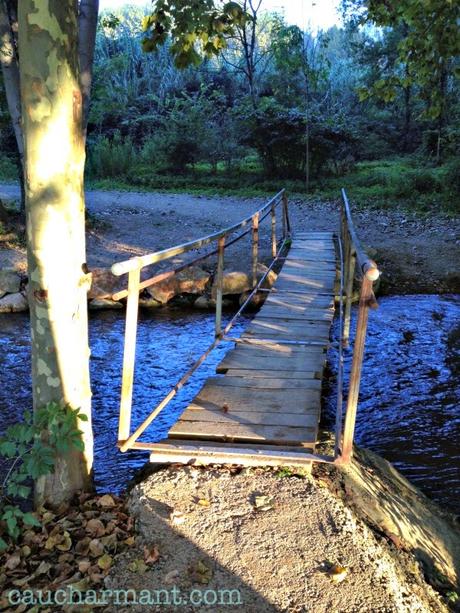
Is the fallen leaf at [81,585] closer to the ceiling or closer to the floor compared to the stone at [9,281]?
closer to the ceiling

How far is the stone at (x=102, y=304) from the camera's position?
8.65 metres

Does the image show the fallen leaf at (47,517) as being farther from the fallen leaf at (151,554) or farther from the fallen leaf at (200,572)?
the fallen leaf at (200,572)

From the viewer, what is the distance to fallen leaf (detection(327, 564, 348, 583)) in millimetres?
2367

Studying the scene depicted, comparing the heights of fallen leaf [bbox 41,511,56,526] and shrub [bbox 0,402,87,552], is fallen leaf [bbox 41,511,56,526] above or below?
below

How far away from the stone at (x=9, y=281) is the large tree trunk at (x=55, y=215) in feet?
21.0

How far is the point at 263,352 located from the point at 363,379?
5.07 feet

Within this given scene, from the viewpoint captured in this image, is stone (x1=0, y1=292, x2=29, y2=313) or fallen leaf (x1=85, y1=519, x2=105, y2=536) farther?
stone (x1=0, y1=292, x2=29, y2=313)

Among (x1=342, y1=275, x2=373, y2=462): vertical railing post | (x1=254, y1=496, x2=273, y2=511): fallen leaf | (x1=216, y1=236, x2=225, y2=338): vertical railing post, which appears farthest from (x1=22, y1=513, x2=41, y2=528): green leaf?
(x1=216, y1=236, x2=225, y2=338): vertical railing post

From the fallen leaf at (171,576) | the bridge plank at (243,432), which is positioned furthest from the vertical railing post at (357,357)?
the fallen leaf at (171,576)

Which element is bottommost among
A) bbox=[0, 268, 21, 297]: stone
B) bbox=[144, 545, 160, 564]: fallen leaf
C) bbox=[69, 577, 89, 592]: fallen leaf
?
bbox=[0, 268, 21, 297]: stone

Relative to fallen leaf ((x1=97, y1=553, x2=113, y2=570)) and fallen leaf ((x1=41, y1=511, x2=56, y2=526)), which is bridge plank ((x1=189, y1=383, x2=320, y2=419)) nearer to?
fallen leaf ((x1=41, y1=511, x2=56, y2=526))

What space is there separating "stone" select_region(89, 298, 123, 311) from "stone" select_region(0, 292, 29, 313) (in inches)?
39.3

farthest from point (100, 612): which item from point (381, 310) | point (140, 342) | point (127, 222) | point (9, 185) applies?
point (9, 185)

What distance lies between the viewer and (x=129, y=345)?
307 centimetres
